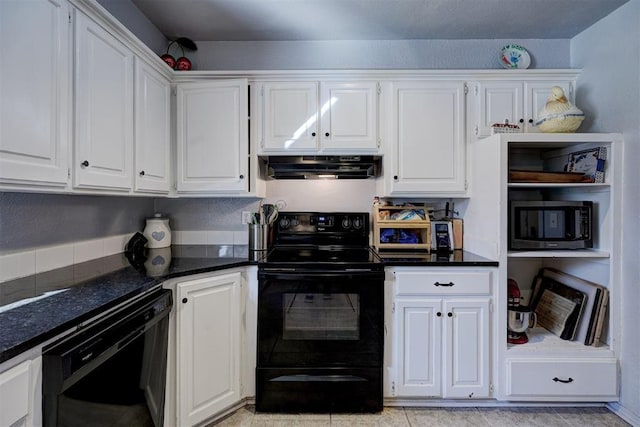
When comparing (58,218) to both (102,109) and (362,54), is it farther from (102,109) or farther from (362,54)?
(362,54)

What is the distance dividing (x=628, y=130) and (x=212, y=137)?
259cm

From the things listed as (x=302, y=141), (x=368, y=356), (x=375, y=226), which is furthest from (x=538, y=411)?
(x=302, y=141)

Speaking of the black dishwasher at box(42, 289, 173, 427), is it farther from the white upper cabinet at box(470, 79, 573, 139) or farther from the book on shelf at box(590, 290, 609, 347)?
the book on shelf at box(590, 290, 609, 347)

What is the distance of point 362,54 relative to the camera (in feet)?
7.94

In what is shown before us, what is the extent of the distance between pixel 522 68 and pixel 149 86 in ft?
8.60

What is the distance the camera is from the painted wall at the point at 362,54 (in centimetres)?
241

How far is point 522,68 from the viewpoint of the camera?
7.59 feet

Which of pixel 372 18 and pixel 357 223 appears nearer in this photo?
pixel 372 18

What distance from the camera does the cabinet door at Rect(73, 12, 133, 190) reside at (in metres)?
1.31

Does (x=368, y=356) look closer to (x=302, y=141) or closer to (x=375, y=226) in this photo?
(x=375, y=226)

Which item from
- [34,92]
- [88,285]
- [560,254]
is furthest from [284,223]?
Answer: [560,254]

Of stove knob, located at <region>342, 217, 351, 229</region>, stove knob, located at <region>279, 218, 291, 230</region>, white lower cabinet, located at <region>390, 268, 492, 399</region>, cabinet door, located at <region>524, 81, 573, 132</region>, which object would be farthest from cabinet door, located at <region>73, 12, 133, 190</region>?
cabinet door, located at <region>524, 81, 573, 132</region>

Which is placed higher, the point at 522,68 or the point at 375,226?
the point at 522,68

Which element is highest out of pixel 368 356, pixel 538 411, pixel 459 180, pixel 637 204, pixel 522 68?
pixel 522 68
